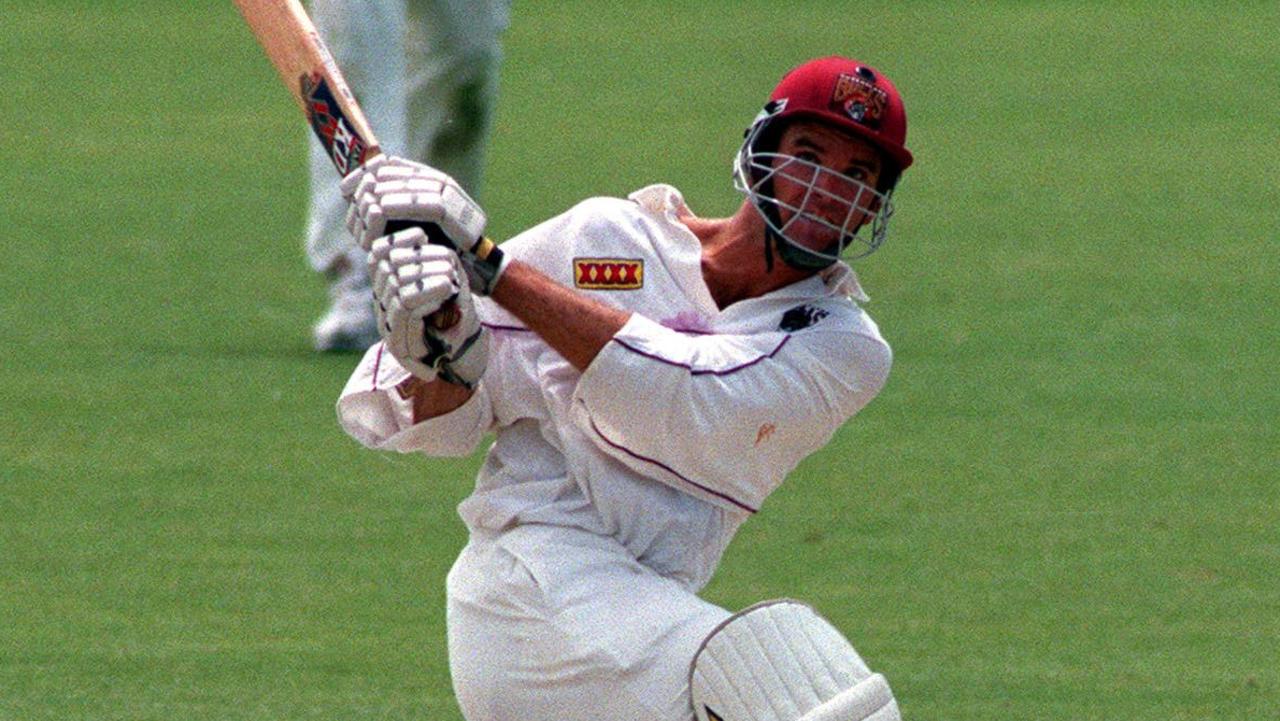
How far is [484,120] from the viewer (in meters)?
8.82

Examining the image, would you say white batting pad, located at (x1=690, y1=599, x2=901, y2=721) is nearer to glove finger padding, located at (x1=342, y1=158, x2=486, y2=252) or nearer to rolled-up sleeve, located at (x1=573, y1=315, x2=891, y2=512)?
rolled-up sleeve, located at (x1=573, y1=315, x2=891, y2=512)

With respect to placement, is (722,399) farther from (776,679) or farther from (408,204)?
(408,204)

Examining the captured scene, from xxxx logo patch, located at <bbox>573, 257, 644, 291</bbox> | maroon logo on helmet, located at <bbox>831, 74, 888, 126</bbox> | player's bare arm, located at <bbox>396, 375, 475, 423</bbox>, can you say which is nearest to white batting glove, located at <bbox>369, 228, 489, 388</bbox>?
player's bare arm, located at <bbox>396, 375, 475, 423</bbox>

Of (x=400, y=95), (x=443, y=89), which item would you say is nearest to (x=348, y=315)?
(x=400, y=95)

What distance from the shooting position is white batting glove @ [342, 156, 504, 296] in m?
4.13

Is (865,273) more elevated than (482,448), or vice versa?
(482,448)

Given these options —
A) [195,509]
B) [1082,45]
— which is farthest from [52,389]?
[1082,45]

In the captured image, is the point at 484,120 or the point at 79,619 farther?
the point at 484,120

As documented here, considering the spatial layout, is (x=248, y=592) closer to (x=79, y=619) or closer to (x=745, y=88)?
(x=79, y=619)

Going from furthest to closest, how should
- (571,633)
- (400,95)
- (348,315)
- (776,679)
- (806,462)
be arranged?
(348,315) → (400,95) → (806,462) → (571,633) → (776,679)

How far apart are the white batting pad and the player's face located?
63cm

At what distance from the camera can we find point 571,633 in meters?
4.42

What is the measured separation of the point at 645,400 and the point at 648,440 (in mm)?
93

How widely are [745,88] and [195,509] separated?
288 inches
